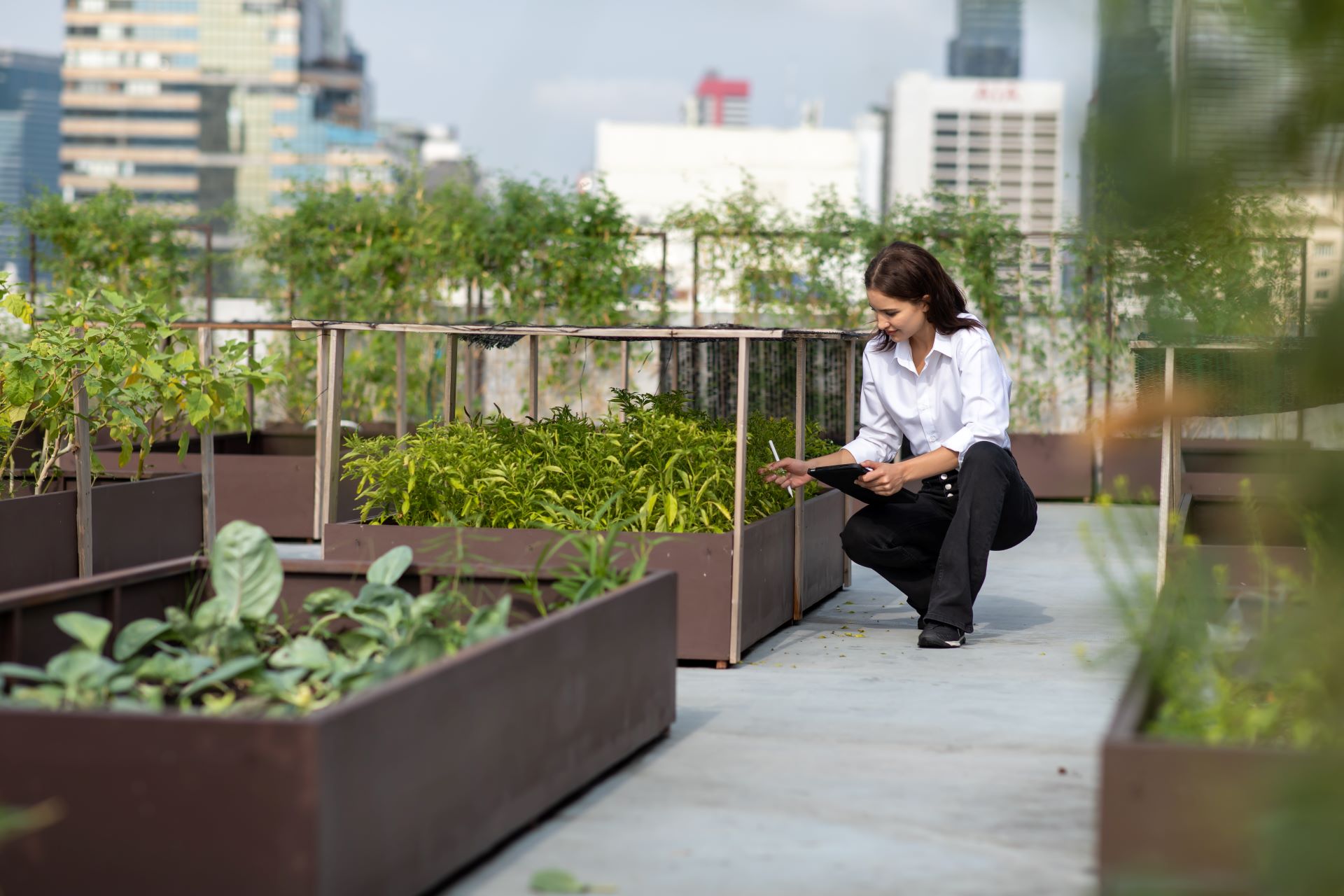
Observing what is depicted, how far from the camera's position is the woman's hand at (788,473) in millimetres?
4344

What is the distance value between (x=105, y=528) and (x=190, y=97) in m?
131

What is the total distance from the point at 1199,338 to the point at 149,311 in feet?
14.0

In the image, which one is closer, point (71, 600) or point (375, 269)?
point (71, 600)

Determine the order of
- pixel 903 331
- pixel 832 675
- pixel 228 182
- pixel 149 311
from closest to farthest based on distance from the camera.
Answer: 1. pixel 832 675
2. pixel 903 331
3. pixel 149 311
4. pixel 228 182

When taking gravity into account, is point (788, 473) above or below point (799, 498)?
above

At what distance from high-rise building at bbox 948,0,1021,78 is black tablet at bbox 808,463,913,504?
10.6 feet

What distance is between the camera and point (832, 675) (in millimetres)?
4016

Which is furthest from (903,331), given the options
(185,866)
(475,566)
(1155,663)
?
(185,866)

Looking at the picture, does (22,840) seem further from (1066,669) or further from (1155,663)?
(1066,669)

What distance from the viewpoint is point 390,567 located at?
3.06 m

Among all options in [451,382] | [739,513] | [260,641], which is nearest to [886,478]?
Answer: [739,513]

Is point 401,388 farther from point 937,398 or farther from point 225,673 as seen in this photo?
point 225,673

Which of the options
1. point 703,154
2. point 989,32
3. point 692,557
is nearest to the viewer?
point 989,32

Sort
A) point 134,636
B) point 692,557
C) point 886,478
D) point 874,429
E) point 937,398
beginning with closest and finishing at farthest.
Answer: point 134,636 → point 692,557 → point 886,478 → point 937,398 → point 874,429
